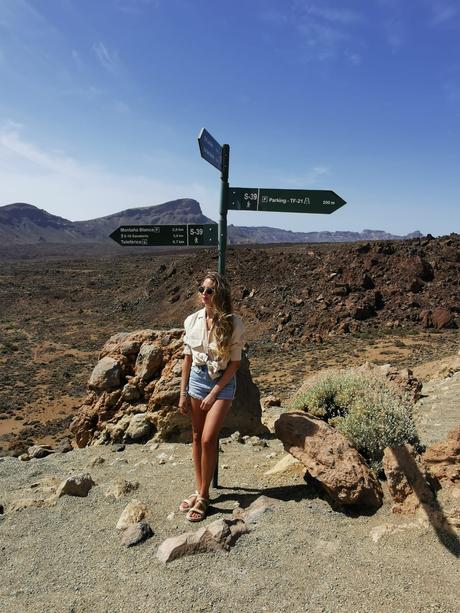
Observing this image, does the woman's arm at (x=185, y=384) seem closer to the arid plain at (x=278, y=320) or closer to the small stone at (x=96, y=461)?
the small stone at (x=96, y=461)

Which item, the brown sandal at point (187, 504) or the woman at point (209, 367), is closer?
the woman at point (209, 367)

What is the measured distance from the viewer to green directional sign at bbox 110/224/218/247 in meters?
4.18

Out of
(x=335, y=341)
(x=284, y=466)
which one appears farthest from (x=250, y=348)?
(x=284, y=466)

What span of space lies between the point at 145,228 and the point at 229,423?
111 inches

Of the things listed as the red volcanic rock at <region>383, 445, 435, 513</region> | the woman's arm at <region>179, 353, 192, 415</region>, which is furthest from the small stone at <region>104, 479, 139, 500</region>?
the red volcanic rock at <region>383, 445, 435, 513</region>

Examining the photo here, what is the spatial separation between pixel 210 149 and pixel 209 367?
177cm

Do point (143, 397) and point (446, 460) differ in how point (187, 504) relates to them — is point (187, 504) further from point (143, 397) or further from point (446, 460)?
point (143, 397)

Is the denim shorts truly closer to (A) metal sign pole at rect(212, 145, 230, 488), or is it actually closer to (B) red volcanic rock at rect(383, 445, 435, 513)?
(A) metal sign pole at rect(212, 145, 230, 488)

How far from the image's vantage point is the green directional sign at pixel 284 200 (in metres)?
4.02

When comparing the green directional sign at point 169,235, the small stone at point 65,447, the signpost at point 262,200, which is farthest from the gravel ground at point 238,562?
the small stone at point 65,447

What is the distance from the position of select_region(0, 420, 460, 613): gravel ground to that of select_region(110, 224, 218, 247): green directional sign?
7.33 ft

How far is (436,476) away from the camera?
140 inches

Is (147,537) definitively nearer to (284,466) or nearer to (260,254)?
(284,466)

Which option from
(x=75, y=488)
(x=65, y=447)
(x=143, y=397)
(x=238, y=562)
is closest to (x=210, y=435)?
(x=238, y=562)
